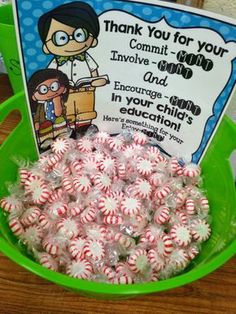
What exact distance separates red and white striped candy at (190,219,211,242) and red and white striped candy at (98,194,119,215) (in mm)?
Answer: 174

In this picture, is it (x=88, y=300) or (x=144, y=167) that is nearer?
(x=88, y=300)

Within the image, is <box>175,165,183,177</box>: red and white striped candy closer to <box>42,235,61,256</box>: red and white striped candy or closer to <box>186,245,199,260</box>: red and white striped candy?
<box>186,245,199,260</box>: red and white striped candy

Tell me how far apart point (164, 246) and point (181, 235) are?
44mm

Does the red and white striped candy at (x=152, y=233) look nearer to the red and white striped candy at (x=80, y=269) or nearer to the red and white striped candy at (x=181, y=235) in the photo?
the red and white striped candy at (x=181, y=235)

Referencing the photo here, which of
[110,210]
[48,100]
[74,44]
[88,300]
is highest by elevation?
[74,44]

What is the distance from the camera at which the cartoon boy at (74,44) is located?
650 mm

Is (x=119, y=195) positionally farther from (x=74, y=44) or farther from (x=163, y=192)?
(x=74, y=44)

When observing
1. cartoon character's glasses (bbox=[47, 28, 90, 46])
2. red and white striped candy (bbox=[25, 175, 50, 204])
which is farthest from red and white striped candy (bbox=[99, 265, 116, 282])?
cartoon character's glasses (bbox=[47, 28, 90, 46])

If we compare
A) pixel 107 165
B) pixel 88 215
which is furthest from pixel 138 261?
pixel 107 165

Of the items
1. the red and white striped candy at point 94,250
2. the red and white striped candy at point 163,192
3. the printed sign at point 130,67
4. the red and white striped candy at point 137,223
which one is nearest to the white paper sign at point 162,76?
the printed sign at point 130,67

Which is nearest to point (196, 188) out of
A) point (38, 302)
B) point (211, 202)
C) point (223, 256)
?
point (211, 202)

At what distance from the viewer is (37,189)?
0.79 m

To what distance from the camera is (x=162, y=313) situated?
680mm

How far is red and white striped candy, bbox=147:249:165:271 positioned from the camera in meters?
0.70
